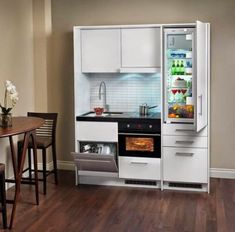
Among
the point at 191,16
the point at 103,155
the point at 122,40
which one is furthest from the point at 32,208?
the point at 191,16

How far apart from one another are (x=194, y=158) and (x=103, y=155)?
109cm

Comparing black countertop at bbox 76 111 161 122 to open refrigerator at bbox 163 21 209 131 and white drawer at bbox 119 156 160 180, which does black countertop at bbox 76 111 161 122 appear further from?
white drawer at bbox 119 156 160 180

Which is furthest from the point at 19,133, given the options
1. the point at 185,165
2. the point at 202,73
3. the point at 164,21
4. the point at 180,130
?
the point at 164,21

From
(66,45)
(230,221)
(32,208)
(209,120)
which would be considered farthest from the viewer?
(66,45)

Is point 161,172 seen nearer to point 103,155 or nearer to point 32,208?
point 103,155

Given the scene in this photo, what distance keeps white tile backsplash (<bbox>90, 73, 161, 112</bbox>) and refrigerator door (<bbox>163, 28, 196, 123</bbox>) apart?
53 cm

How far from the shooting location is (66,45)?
5867mm

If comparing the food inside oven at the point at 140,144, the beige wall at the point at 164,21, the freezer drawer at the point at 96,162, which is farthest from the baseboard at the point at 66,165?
the food inside oven at the point at 140,144

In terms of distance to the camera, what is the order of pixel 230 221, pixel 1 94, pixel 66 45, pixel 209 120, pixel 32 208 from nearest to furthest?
pixel 230 221
pixel 32 208
pixel 1 94
pixel 209 120
pixel 66 45

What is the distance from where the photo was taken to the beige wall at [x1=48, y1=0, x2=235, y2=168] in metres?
5.35

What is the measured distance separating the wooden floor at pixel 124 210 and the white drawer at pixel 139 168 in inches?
6.6

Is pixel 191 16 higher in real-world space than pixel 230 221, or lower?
higher

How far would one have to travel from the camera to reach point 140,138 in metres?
5.06

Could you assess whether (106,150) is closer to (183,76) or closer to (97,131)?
(97,131)
